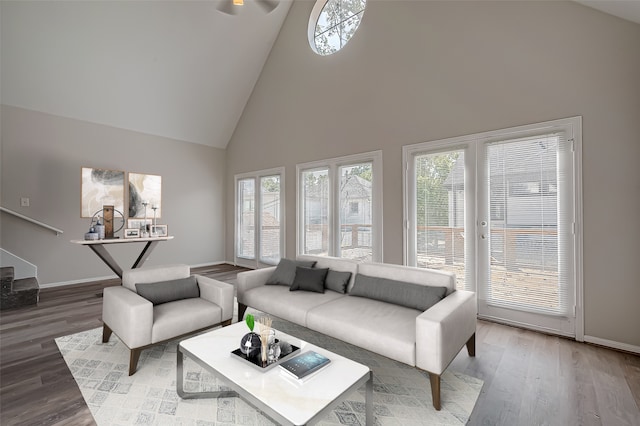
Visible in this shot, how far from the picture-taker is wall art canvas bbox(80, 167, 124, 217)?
17.5ft

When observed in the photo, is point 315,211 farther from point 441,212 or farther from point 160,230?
point 160,230

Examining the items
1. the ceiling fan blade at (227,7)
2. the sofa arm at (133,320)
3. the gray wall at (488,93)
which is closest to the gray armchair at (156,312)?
the sofa arm at (133,320)

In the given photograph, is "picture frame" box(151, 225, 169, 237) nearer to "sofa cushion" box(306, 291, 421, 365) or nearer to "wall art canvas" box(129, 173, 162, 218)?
"wall art canvas" box(129, 173, 162, 218)

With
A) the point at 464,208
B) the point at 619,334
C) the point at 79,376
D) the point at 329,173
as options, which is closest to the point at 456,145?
the point at 464,208

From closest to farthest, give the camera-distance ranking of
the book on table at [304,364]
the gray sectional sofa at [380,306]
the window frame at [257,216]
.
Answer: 1. the book on table at [304,364]
2. the gray sectional sofa at [380,306]
3. the window frame at [257,216]

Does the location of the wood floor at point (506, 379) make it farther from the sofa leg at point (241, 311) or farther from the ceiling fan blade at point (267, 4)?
the ceiling fan blade at point (267, 4)

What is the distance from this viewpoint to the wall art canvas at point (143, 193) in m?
5.88

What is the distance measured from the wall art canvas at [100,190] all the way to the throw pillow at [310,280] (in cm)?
436

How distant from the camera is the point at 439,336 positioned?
1896 mm

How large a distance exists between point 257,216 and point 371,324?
4763mm

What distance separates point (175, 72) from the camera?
549 cm

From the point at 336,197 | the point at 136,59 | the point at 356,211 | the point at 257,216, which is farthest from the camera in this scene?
the point at 257,216

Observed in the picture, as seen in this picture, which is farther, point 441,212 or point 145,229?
point 145,229

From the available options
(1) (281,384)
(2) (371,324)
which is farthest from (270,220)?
(1) (281,384)
